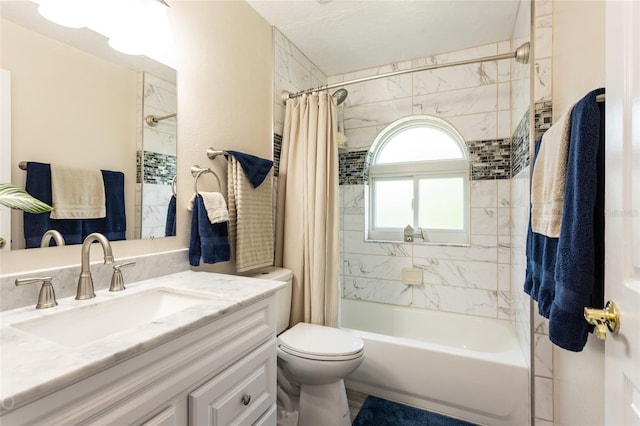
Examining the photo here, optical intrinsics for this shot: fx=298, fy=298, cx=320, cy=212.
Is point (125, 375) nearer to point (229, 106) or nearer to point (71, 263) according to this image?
point (71, 263)

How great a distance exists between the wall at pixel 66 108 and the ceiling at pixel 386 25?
116 cm

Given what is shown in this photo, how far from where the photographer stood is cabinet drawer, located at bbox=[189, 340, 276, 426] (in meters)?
0.81

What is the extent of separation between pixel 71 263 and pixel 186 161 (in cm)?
64

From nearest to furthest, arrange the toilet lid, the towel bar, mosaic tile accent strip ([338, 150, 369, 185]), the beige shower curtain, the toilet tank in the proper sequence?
the toilet lid < the towel bar < the toilet tank < the beige shower curtain < mosaic tile accent strip ([338, 150, 369, 185])

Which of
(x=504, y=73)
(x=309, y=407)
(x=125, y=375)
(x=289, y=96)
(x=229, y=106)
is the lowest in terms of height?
(x=309, y=407)

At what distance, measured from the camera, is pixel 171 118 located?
4.52ft

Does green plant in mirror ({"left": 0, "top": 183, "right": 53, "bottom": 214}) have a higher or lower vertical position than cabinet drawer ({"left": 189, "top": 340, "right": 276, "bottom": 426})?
higher

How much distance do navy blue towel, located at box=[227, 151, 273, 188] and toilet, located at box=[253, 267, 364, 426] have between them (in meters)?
0.58

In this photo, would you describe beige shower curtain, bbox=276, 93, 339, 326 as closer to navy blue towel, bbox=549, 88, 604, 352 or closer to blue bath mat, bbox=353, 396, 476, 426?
blue bath mat, bbox=353, 396, 476, 426

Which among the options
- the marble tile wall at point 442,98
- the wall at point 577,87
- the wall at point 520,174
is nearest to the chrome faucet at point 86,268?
the wall at point 577,87

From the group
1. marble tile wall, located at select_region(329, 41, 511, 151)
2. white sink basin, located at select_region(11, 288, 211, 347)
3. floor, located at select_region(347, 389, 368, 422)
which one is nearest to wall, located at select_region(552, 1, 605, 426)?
marble tile wall, located at select_region(329, 41, 511, 151)

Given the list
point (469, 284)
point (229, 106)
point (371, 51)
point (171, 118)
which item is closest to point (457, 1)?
point (371, 51)

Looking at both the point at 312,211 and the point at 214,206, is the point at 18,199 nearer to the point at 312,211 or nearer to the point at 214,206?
the point at 214,206

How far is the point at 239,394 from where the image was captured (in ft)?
3.12
